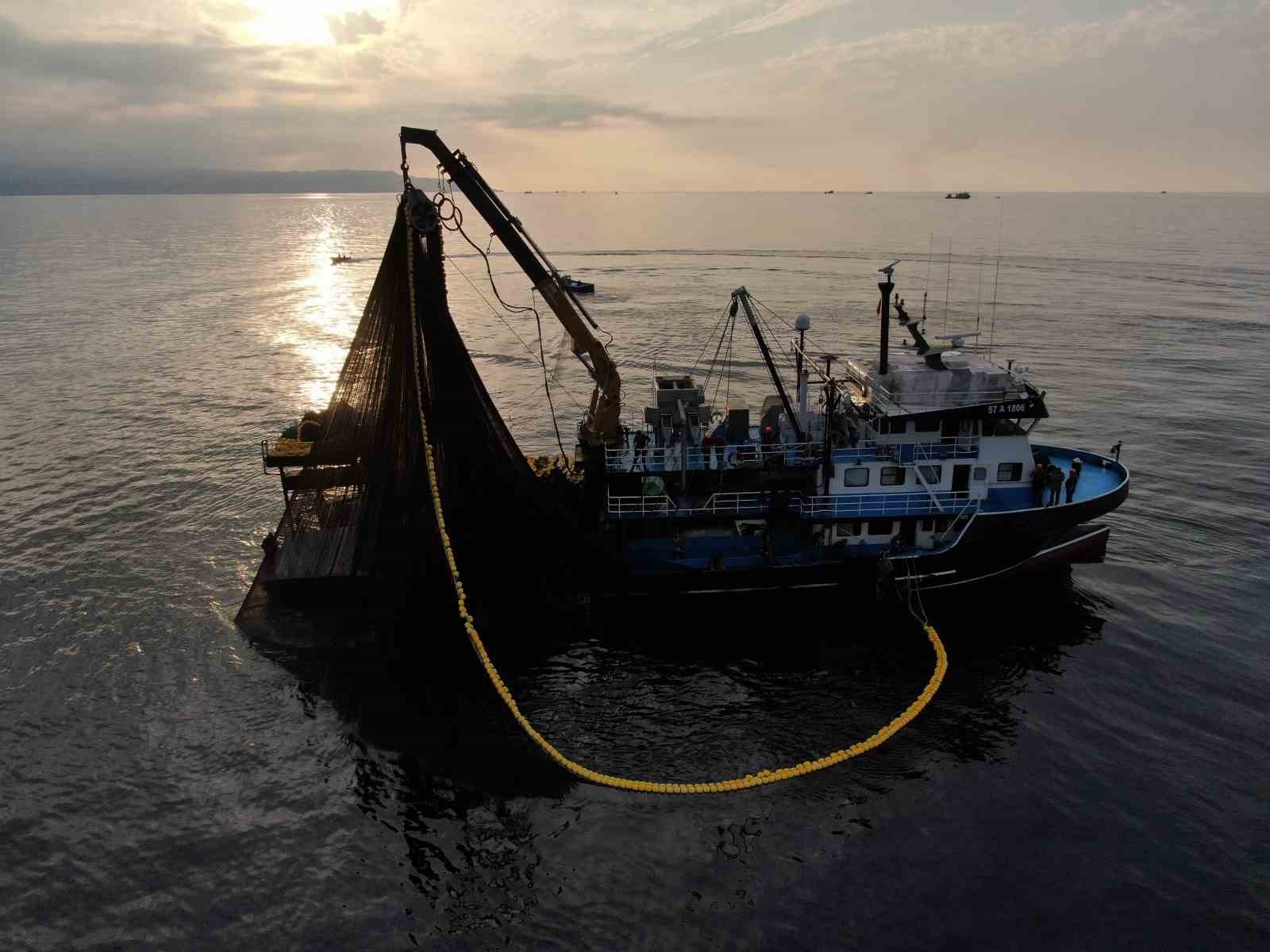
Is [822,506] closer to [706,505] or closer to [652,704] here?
[706,505]

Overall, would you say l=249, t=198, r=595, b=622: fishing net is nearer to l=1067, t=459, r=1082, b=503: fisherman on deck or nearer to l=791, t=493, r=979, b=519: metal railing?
l=791, t=493, r=979, b=519: metal railing

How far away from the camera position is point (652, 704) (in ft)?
84.5

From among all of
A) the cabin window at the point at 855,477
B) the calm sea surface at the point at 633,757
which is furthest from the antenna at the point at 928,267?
the calm sea surface at the point at 633,757

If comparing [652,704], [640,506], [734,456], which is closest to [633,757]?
[652,704]

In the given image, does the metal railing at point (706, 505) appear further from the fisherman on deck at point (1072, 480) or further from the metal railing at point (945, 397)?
the fisherman on deck at point (1072, 480)

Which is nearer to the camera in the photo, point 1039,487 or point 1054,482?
point 1054,482

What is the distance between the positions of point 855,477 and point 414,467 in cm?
1738

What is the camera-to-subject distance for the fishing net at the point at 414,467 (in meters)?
22.3

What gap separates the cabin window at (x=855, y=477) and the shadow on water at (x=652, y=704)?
475cm

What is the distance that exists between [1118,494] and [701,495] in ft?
51.7

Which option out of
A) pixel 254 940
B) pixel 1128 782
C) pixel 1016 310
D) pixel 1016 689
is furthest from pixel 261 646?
pixel 1016 310

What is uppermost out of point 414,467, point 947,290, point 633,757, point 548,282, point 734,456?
point 947,290

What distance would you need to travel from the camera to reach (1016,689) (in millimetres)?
26953

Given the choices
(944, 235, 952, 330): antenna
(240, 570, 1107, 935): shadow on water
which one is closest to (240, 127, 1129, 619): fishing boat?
(240, 570, 1107, 935): shadow on water
